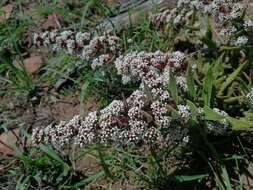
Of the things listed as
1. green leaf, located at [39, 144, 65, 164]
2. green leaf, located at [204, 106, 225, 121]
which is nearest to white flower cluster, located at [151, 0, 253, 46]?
green leaf, located at [204, 106, 225, 121]

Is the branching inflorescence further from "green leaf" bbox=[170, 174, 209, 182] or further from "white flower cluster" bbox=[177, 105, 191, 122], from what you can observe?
"green leaf" bbox=[170, 174, 209, 182]

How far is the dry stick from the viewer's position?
4.43 meters

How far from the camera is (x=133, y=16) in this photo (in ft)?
15.0

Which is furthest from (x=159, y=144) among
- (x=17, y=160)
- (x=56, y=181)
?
(x=17, y=160)

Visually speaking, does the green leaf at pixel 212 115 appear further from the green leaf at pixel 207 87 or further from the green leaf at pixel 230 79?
the green leaf at pixel 230 79

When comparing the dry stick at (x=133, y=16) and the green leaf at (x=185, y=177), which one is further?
the dry stick at (x=133, y=16)

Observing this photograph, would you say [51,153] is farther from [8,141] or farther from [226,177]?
[226,177]

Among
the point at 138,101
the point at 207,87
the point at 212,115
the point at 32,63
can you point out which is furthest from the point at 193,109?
the point at 32,63

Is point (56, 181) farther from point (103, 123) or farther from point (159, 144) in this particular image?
point (103, 123)

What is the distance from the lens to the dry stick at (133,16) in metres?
4.43

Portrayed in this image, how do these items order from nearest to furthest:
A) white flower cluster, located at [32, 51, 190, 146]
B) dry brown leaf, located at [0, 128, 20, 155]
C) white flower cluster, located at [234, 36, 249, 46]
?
white flower cluster, located at [32, 51, 190, 146] < white flower cluster, located at [234, 36, 249, 46] < dry brown leaf, located at [0, 128, 20, 155]

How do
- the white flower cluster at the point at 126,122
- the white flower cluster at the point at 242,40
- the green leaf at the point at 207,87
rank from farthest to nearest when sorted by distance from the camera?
the white flower cluster at the point at 242,40 < the green leaf at the point at 207,87 < the white flower cluster at the point at 126,122

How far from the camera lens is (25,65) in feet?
15.4

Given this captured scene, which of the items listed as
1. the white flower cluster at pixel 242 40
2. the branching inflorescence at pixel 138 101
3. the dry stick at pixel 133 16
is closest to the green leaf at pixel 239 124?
the branching inflorescence at pixel 138 101
